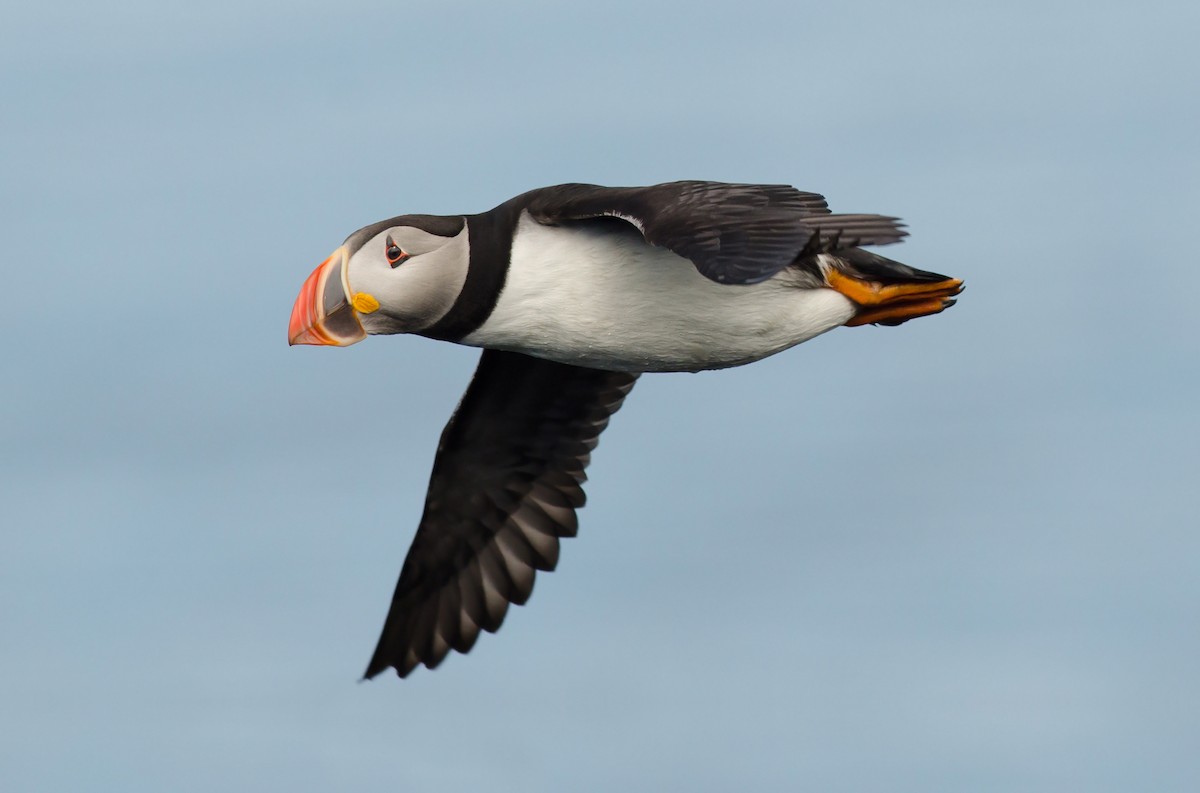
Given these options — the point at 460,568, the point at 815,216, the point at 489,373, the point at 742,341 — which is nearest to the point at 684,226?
the point at 815,216

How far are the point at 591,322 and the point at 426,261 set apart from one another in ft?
3.49

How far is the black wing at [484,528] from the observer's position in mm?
14531

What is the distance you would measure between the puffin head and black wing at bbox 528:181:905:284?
66cm

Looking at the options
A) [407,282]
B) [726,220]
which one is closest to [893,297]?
[726,220]

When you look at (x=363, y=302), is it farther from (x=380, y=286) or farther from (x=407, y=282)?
(x=407, y=282)

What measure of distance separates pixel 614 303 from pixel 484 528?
3.39m

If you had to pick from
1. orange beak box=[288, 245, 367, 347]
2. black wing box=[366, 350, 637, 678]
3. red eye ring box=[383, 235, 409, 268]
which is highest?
red eye ring box=[383, 235, 409, 268]

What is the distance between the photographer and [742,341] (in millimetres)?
12117

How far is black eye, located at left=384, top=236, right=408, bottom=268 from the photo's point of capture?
11.9 metres

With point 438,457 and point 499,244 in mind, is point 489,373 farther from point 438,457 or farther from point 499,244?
point 499,244

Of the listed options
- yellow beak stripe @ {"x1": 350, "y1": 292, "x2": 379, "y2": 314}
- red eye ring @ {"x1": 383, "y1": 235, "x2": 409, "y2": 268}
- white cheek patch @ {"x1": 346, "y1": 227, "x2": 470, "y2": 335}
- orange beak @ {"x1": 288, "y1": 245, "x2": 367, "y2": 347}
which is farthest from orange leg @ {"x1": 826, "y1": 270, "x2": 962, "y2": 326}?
orange beak @ {"x1": 288, "y1": 245, "x2": 367, "y2": 347}

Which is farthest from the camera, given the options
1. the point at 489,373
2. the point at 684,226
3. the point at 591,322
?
the point at 489,373

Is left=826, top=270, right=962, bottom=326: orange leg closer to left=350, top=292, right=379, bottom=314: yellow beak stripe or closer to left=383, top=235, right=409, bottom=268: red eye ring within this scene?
A: left=383, top=235, right=409, bottom=268: red eye ring

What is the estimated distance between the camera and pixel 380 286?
11883mm
